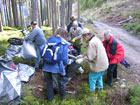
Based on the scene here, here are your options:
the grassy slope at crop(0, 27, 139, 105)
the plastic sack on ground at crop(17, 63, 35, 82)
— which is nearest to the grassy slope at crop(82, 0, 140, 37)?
the grassy slope at crop(0, 27, 139, 105)

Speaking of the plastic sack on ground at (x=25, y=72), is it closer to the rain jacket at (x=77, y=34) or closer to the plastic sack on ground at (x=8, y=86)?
the plastic sack on ground at (x=8, y=86)

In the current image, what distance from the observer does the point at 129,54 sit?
28.9ft

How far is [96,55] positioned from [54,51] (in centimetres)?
113

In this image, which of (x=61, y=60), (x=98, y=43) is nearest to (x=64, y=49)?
(x=61, y=60)

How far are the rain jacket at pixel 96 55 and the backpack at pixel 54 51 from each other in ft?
2.41

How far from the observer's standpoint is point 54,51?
11.0 ft

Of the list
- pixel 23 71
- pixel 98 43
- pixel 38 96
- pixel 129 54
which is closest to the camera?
pixel 98 43

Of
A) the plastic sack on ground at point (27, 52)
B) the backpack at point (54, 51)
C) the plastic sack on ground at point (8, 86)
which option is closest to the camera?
the plastic sack on ground at point (8, 86)

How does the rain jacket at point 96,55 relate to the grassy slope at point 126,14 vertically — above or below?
below

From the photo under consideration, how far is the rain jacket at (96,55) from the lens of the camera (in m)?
3.65

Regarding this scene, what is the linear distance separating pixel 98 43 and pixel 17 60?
3.41m

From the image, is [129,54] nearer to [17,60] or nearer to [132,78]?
[132,78]

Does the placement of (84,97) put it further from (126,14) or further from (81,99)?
(126,14)

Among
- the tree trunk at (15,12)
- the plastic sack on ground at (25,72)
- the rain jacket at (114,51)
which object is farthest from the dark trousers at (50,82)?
the tree trunk at (15,12)
